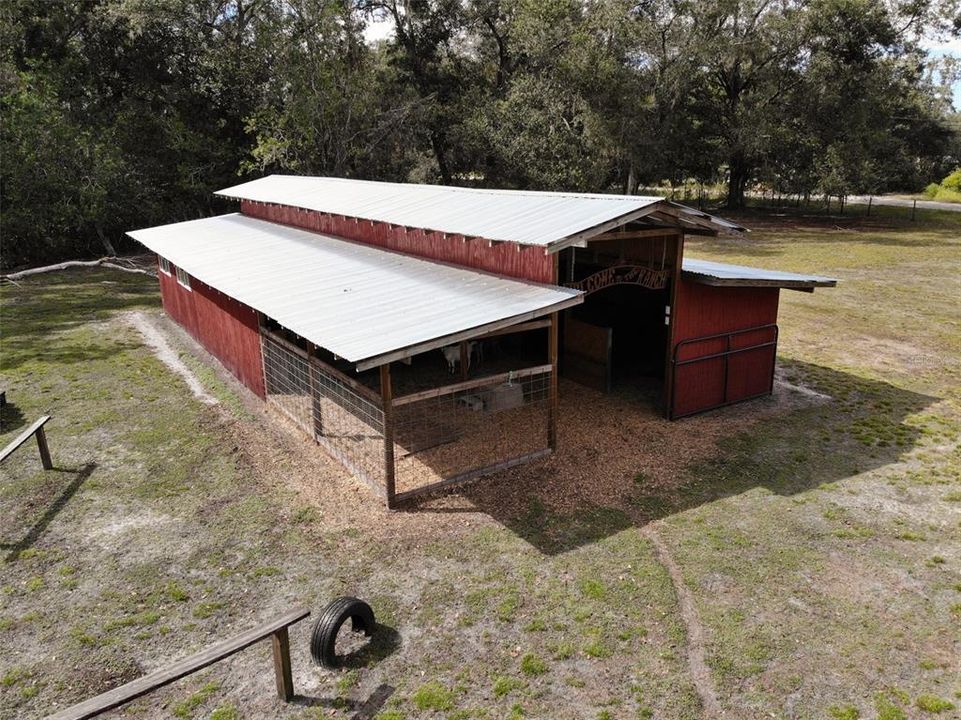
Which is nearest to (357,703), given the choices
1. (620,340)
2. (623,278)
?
(623,278)

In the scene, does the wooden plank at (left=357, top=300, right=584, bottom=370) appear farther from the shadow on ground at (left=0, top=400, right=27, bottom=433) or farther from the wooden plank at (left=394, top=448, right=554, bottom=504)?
the shadow on ground at (left=0, top=400, right=27, bottom=433)

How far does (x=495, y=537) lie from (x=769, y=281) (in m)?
7.00

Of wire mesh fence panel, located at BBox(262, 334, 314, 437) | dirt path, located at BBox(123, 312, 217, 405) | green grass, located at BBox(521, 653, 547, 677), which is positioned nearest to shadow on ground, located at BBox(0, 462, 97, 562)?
dirt path, located at BBox(123, 312, 217, 405)

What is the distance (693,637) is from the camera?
21.7ft

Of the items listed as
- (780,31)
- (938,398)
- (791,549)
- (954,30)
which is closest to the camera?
(791,549)

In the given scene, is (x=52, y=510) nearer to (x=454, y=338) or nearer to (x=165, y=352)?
(x=454, y=338)

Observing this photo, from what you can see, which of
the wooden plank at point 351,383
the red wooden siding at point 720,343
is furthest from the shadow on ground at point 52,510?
the red wooden siding at point 720,343

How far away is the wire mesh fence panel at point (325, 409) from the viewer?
34.2 ft

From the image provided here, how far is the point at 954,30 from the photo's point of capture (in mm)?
37406

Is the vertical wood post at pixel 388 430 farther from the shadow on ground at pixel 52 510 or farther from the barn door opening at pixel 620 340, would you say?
the barn door opening at pixel 620 340

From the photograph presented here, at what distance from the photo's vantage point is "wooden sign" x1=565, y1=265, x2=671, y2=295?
433 inches

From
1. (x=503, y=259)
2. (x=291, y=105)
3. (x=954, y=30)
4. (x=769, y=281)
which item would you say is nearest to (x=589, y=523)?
(x=503, y=259)

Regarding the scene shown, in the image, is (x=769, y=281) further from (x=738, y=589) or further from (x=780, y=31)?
(x=780, y=31)

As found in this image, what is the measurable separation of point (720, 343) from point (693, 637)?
268 inches
